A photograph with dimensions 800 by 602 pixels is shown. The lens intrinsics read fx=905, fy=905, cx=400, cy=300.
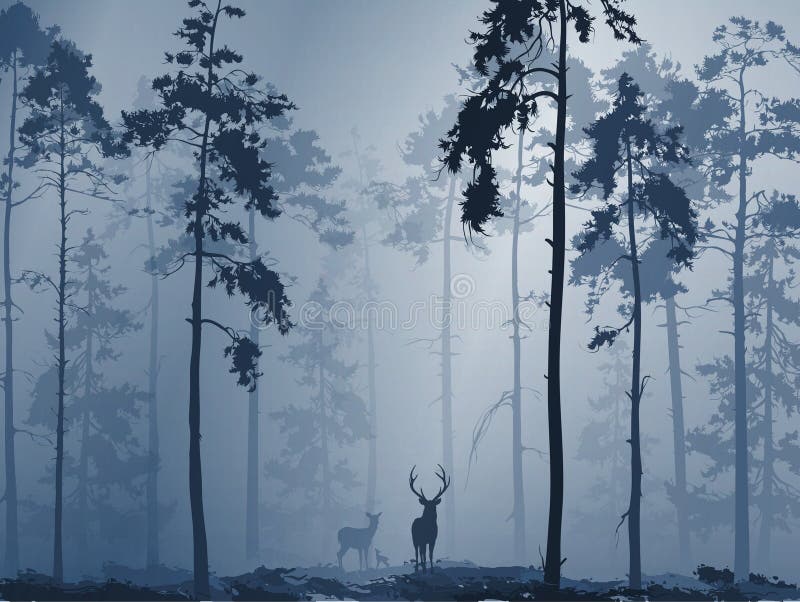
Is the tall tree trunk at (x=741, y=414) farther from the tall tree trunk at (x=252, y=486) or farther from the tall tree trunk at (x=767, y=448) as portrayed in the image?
the tall tree trunk at (x=252, y=486)

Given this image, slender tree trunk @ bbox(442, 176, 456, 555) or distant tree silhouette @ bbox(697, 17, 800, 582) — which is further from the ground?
distant tree silhouette @ bbox(697, 17, 800, 582)

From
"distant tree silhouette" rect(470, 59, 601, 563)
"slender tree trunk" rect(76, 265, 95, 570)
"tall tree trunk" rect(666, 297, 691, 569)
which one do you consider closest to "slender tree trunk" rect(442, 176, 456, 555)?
"distant tree silhouette" rect(470, 59, 601, 563)

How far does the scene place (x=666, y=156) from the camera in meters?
23.0

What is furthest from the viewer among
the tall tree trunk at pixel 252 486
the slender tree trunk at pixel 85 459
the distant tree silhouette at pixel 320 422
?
the distant tree silhouette at pixel 320 422

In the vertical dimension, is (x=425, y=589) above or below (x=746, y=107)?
below

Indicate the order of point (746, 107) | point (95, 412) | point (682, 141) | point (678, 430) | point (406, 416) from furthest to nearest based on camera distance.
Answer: point (406, 416) < point (95, 412) < point (678, 430) < point (682, 141) < point (746, 107)

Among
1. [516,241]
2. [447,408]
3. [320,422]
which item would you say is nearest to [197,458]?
[516,241]

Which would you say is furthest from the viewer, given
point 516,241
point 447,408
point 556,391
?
point 447,408

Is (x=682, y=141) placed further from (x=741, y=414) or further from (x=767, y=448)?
(x=767, y=448)

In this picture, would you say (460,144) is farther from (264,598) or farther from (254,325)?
(254,325)

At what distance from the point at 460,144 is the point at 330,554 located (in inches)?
1436

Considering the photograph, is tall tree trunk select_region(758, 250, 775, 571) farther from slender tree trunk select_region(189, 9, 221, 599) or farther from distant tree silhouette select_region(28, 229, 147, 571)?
distant tree silhouette select_region(28, 229, 147, 571)

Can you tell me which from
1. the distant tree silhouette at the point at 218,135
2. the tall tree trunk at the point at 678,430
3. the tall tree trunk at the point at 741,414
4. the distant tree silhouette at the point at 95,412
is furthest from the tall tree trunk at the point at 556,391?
the distant tree silhouette at the point at 95,412

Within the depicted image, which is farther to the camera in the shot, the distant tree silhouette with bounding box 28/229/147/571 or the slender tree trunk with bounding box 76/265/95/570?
the distant tree silhouette with bounding box 28/229/147/571
